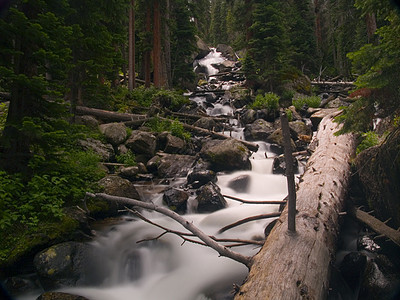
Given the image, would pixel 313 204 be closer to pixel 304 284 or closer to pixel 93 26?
pixel 304 284

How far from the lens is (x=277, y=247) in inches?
141

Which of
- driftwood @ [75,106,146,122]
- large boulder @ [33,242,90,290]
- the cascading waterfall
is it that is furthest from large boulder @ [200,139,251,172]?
large boulder @ [33,242,90,290]

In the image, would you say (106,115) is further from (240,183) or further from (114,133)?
(240,183)

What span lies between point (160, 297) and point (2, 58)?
17.8 feet

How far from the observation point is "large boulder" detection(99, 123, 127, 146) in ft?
35.9

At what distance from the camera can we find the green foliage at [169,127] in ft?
42.1

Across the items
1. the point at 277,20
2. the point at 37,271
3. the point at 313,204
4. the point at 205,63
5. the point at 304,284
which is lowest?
the point at 37,271

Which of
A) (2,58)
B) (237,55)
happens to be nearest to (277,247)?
(2,58)

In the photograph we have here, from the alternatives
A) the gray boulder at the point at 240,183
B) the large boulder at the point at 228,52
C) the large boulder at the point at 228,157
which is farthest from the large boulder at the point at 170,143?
the large boulder at the point at 228,52

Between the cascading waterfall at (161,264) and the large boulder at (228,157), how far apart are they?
3.55 meters

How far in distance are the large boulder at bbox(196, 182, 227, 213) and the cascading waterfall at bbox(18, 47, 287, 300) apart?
0.31 meters

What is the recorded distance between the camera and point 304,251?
3.48 meters

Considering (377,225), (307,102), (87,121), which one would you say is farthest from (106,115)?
(307,102)

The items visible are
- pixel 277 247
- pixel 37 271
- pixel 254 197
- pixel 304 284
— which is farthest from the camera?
pixel 254 197
